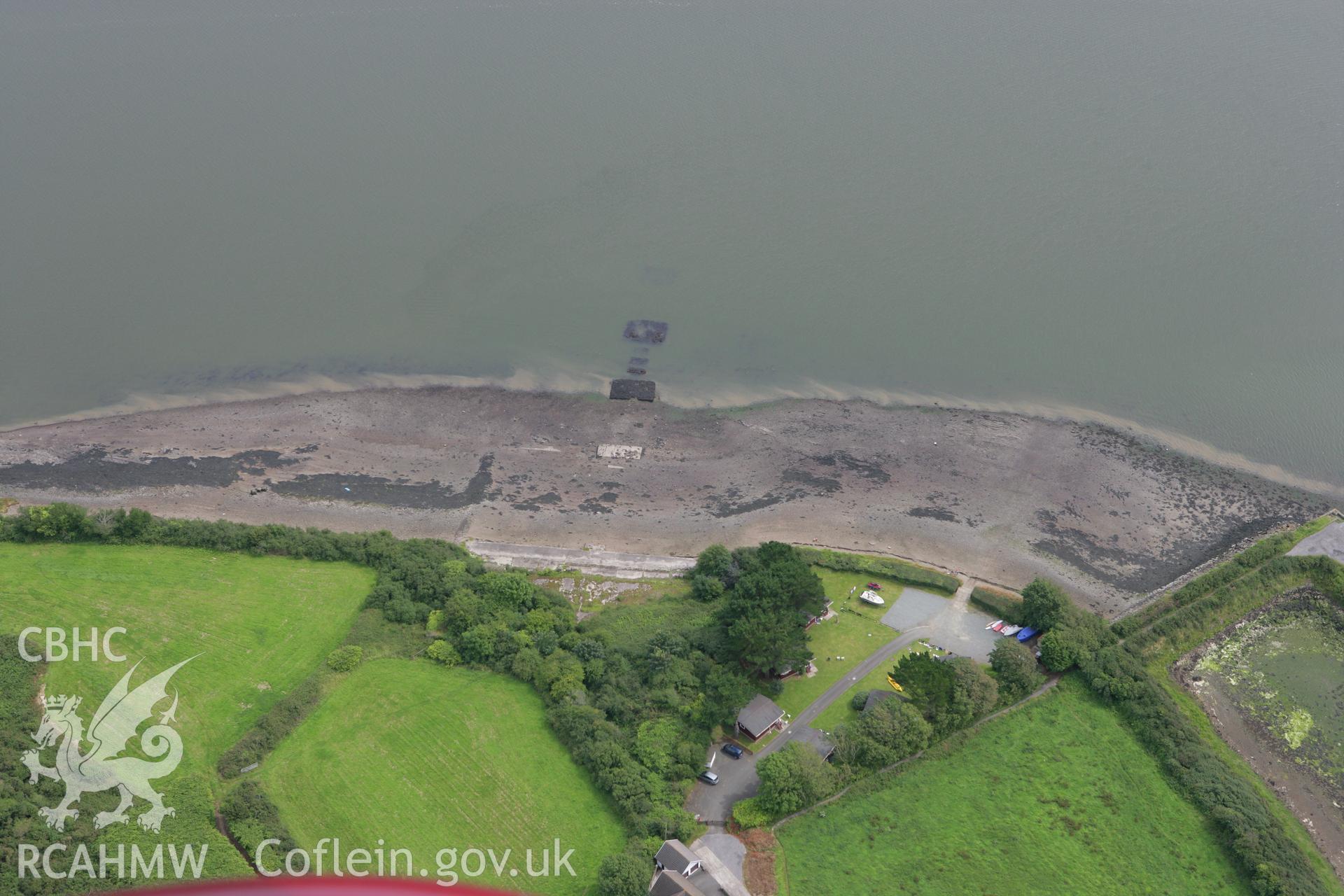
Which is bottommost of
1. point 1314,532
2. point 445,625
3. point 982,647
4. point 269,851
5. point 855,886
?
point 269,851

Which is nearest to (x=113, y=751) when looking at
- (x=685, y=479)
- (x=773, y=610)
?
(x=773, y=610)

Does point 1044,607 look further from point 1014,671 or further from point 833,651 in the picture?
point 833,651

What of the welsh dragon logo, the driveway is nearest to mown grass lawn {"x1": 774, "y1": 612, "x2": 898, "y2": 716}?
the driveway

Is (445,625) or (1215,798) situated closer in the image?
(1215,798)

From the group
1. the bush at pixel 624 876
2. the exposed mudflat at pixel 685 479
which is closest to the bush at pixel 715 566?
the exposed mudflat at pixel 685 479

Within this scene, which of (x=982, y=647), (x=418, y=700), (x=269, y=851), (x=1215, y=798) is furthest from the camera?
(x=982, y=647)

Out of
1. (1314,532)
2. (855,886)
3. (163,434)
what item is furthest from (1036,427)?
(163,434)

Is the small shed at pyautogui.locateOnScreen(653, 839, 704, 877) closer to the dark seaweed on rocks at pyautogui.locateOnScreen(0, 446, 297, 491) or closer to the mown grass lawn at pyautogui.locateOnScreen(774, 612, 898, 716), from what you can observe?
the mown grass lawn at pyautogui.locateOnScreen(774, 612, 898, 716)

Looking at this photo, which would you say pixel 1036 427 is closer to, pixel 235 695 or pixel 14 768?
pixel 235 695
